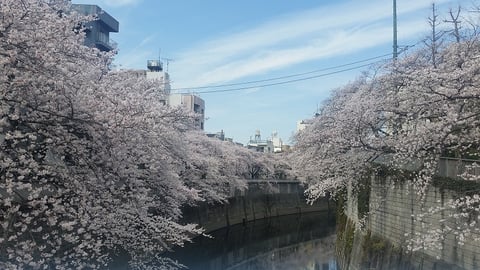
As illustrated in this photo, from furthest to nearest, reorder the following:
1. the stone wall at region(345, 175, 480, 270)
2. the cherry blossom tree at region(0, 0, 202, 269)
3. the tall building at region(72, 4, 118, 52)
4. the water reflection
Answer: the tall building at region(72, 4, 118, 52), the water reflection, the stone wall at region(345, 175, 480, 270), the cherry blossom tree at region(0, 0, 202, 269)

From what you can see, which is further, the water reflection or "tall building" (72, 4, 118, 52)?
"tall building" (72, 4, 118, 52)

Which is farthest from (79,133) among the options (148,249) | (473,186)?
(473,186)

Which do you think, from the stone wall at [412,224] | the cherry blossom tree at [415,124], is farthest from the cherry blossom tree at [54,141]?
the stone wall at [412,224]

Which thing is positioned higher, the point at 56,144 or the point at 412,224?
the point at 56,144

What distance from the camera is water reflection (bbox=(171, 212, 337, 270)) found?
25.1 m

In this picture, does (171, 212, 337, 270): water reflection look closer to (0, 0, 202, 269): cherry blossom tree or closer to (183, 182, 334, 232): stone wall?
(183, 182, 334, 232): stone wall

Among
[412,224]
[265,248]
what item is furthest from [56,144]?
[265,248]

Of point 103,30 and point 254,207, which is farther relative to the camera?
point 254,207

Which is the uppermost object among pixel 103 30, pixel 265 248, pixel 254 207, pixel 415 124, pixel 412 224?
pixel 103 30

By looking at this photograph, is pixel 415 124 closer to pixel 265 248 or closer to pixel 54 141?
pixel 54 141

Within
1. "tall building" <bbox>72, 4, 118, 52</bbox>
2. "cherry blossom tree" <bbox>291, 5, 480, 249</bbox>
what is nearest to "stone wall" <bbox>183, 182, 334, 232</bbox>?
"cherry blossom tree" <bbox>291, 5, 480, 249</bbox>

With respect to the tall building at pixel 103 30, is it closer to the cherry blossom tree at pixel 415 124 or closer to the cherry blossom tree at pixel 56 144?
the cherry blossom tree at pixel 415 124

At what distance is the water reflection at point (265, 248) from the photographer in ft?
82.5

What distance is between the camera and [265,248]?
103ft
